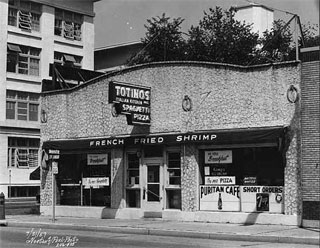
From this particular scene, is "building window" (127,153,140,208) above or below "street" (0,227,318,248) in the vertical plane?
above

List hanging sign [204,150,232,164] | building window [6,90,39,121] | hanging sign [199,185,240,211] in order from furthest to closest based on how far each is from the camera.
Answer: building window [6,90,39,121] < hanging sign [204,150,232,164] < hanging sign [199,185,240,211]

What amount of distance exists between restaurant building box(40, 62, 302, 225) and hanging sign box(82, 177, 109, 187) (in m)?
0.04

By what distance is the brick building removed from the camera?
57.7ft

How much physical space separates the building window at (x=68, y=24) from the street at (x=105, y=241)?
33.7 m

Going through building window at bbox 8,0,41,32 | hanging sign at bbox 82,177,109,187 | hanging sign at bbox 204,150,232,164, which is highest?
building window at bbox 8,0,41,32

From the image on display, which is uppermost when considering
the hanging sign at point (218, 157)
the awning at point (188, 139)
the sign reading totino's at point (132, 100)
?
the sign reading totino's at point (132, 100)

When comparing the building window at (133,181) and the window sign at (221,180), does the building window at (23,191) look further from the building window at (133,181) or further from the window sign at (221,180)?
the window sign at (221,180)

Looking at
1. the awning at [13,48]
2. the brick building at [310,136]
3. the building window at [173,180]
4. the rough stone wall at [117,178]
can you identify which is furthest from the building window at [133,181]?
the awning at [13,48]

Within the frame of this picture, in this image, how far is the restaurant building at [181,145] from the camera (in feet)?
60.5

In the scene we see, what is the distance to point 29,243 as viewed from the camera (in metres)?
14.2

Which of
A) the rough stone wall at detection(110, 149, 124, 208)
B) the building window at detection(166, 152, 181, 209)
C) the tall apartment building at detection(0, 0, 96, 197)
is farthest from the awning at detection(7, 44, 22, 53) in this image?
the building window at detection(166, 152, 181, 209)

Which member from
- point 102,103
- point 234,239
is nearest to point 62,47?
point 102,103

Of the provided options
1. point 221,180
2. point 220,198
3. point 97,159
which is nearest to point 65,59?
point 97,159

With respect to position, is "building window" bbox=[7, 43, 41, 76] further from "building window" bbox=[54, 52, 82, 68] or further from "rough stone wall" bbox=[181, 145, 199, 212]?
"rough stone wall" bbox=[181, 145, 199, 212]
